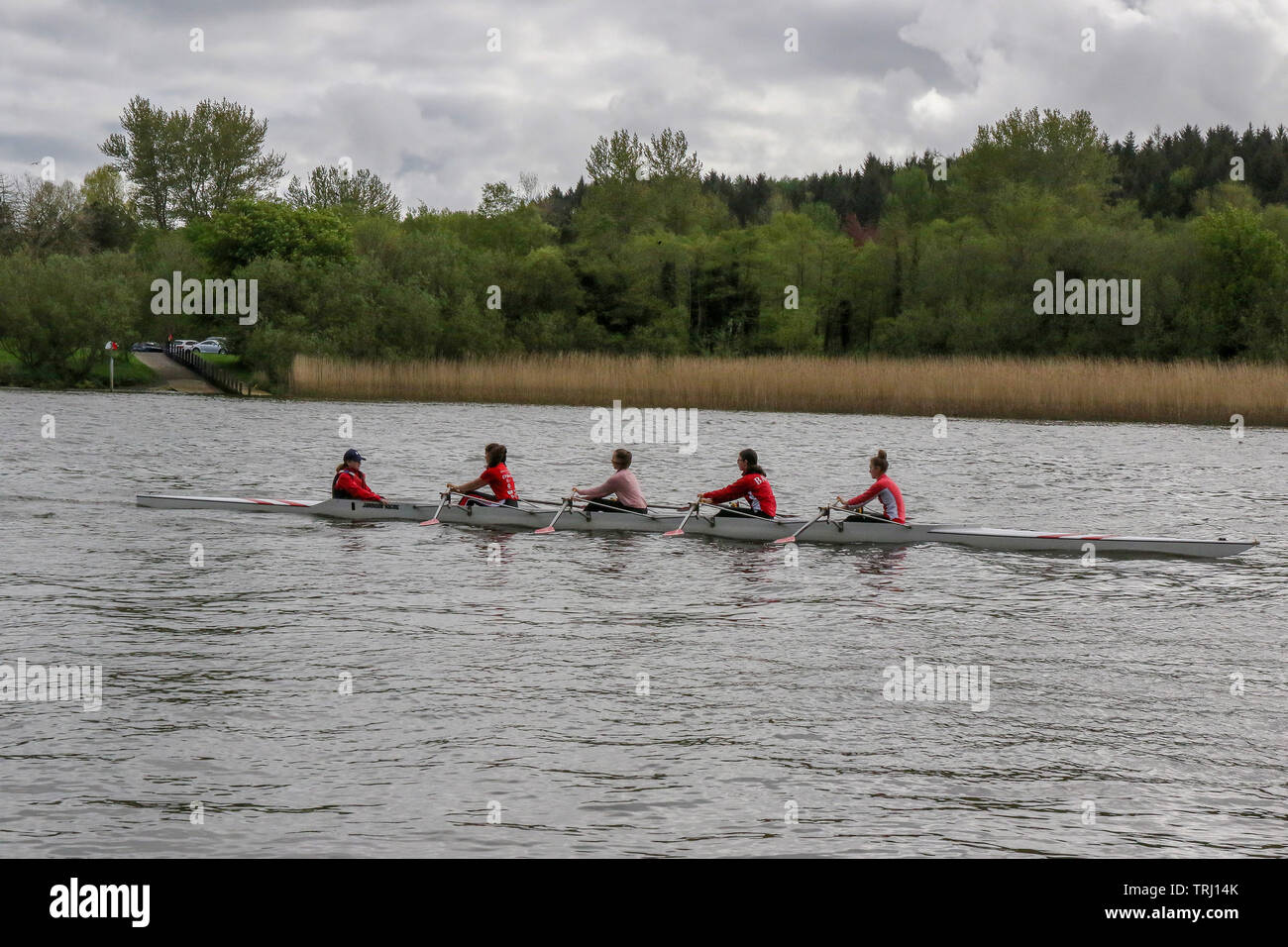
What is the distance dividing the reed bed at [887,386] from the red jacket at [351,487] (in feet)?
78.0

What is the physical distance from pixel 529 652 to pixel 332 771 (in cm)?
374

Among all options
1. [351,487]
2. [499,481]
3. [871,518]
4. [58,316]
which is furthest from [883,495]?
[58,316]

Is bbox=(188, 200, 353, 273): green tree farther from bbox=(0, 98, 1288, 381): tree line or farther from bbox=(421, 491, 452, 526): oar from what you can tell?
bbox=(421, 491, 452, 526): oar

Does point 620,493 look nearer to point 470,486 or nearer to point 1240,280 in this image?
point 470,486

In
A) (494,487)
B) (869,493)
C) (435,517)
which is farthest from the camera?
(435,517)

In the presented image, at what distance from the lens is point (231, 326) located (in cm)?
6312

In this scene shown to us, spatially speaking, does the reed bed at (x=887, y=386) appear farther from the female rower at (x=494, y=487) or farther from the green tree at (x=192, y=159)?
the green tree at (x=192, y=159)

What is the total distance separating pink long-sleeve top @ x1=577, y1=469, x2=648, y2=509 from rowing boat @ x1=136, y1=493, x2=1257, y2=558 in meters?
0.24

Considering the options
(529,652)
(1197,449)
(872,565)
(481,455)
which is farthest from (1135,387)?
(529,652)
